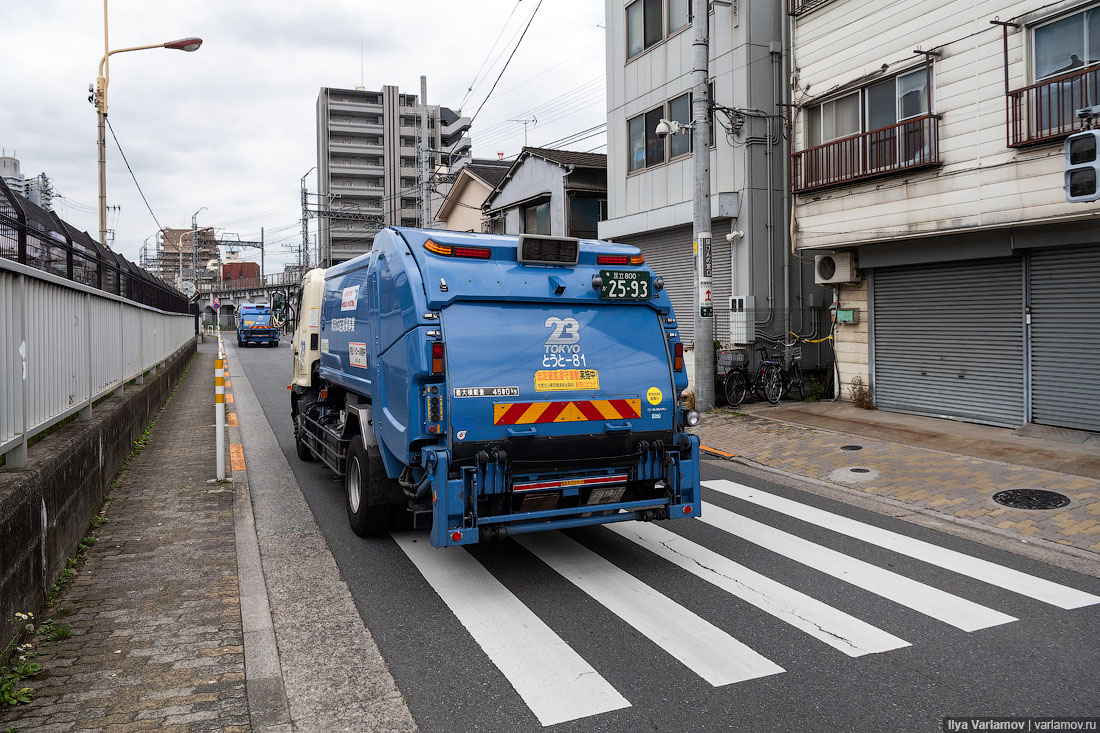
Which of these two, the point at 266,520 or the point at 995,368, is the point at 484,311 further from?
the point at 995,368

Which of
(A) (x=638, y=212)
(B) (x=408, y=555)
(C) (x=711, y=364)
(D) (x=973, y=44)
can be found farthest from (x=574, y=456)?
(A) (x=638, y=212)

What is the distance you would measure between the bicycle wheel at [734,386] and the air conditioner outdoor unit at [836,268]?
98.3 inches

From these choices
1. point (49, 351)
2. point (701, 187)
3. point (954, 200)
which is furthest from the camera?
point (701, 187)

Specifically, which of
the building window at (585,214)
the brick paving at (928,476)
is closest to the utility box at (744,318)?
the brick paving at (928,476)

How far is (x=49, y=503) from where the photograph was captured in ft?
17.1

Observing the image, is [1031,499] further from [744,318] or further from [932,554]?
[744,318]

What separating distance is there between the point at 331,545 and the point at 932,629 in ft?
15.8

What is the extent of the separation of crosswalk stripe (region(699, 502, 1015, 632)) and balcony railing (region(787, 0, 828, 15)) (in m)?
11.3

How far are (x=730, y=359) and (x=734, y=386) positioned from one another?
0.57 metres

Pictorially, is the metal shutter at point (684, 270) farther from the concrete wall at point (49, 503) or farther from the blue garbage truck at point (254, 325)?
the blue garbage truck at point (254, 325)

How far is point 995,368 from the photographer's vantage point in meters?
12.1

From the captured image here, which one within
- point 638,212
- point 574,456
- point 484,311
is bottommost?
point 574,456

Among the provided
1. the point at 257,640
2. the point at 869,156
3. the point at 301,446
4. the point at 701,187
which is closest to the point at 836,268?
the point at 869,156

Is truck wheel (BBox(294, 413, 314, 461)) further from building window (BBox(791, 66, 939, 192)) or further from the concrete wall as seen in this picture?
building window (BBox(791, 66, 939, 192))
